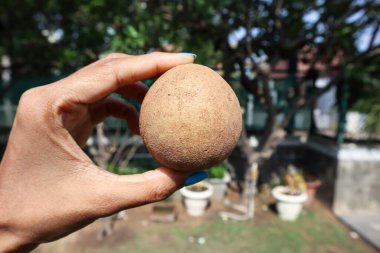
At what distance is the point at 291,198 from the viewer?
5.87m

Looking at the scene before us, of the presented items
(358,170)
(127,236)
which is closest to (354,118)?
(358,170)

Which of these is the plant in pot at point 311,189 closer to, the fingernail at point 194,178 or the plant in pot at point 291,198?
the plant in pot at point 291,198

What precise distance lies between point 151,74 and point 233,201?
19.1ft

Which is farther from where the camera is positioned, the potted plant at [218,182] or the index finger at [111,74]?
the potted plant at [218,182]

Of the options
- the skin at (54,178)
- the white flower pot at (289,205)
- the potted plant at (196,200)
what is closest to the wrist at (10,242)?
the skin at (54,178)

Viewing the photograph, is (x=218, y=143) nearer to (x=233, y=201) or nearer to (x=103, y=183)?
(x=103, y=183)

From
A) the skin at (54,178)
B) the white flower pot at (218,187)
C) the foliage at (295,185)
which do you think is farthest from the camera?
the white flower pot at (218,187)

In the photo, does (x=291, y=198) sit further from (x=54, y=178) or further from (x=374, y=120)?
(x=54, y=178)

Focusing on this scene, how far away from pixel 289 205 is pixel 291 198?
20 centimetres

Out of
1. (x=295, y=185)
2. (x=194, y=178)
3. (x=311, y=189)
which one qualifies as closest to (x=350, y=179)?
(x=311, y=189)

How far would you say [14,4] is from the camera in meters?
6.79

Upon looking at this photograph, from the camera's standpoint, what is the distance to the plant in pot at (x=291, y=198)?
19.4ft

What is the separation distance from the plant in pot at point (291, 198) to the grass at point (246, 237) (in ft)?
0.64

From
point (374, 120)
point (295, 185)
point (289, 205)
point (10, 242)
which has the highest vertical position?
point (374, 120)
